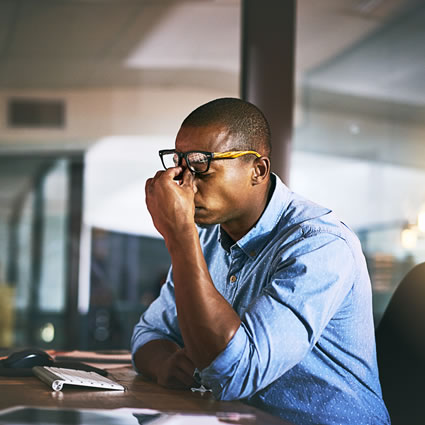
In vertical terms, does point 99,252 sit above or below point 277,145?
below

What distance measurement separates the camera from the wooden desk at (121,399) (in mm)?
1012

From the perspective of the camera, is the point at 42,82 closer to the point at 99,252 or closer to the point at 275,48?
the point at 99,252

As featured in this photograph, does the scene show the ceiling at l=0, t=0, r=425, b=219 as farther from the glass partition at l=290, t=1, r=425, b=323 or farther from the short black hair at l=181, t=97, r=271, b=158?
the short black hair at l=181, t=97, r=271, b=158

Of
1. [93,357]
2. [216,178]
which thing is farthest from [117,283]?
[216,178]

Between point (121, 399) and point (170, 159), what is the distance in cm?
62

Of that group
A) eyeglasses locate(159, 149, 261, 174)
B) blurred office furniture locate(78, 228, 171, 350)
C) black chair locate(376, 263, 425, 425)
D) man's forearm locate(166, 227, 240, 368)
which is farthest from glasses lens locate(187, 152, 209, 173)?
blurred office furniture locate(78, 228, 171, 350)

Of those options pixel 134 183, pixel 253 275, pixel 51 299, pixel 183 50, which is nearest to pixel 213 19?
pixel 183 50

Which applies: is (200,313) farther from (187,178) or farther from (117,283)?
(117,283)

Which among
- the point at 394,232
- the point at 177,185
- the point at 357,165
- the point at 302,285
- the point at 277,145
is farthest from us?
the point at 357,165

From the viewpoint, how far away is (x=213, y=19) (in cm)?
483

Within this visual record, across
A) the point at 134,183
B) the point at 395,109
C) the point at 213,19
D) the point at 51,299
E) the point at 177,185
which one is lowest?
the point at 51,299

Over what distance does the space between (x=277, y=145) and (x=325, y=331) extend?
7.03 ft

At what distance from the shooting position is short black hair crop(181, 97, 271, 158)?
143cm

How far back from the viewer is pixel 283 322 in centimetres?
113
